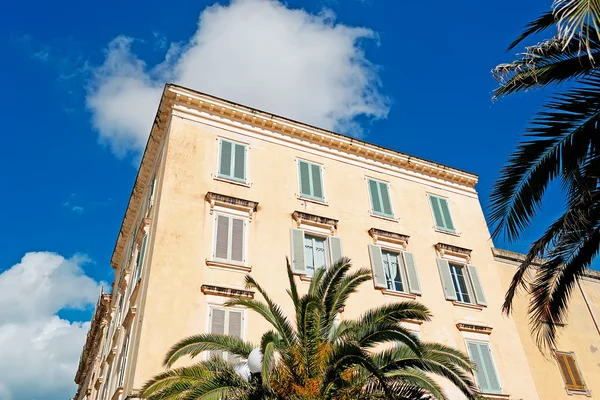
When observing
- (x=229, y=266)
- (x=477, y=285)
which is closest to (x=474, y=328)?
(x=477, y=285)

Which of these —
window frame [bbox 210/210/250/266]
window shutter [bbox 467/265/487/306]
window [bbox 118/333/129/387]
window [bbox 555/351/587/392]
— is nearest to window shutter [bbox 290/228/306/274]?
window frame [bbox 210/210/250/266]

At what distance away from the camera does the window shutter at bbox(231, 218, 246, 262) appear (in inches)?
647

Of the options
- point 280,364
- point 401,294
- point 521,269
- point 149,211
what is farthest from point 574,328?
point 149,211

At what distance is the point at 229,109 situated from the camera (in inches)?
762

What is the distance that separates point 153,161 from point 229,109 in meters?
3.89

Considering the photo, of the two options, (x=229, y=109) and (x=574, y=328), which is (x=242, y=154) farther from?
(x=574, y=328)

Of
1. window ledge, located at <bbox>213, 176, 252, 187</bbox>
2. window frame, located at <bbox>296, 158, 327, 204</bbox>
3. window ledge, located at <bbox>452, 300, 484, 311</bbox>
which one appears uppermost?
window frame, located at <bbox>296, 158, 327, 204</bbox>

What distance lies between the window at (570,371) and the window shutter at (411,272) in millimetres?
7133

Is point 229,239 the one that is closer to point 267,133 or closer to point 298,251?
point 298,251

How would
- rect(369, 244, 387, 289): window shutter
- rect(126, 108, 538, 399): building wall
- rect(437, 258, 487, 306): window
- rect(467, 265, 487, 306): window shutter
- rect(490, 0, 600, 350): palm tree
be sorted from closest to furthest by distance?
1. rect(490, 0, 600, 350): palm tree
2. rect(126, 108, 538, 399): building wall
3. rect(369, 244, 387, 289): window shutter
4. rect(437, 258, 487, 306): window
5. rect(467, 265, 487, 306): window shutter

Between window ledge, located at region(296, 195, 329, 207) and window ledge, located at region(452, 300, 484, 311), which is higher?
window ledge, located at region(296, 195, 329, 207)

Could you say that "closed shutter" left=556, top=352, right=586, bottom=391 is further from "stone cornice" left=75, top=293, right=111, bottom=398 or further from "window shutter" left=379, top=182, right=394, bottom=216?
"stone cornice" left=75, top=293, right=111, bottom=398

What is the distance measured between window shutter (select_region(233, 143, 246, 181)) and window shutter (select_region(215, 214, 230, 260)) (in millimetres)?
1898

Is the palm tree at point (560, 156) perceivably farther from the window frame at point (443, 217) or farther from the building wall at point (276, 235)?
the window frame at point (443, 217)
